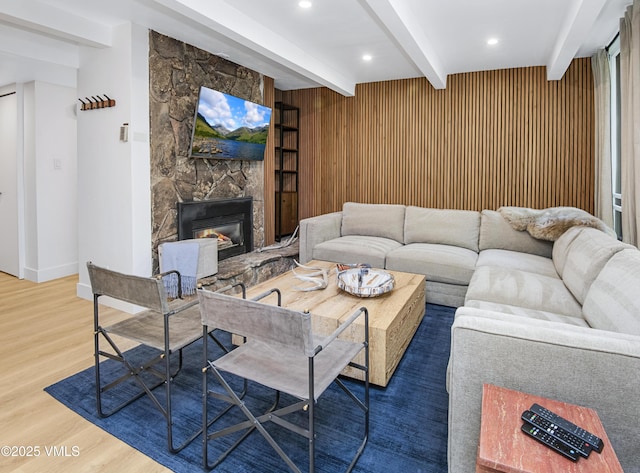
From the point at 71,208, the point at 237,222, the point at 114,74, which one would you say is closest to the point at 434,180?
the point at 237,222

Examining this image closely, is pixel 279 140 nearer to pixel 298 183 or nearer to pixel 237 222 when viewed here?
pixel 298 183

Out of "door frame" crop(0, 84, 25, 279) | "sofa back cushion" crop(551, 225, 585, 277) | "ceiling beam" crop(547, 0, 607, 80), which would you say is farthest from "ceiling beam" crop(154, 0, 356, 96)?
"door frame" crop(0, 84, 25, 279)

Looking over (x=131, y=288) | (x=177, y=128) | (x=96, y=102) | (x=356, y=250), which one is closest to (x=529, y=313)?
(x=356, y=250)

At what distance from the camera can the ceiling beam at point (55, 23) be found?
2777mm

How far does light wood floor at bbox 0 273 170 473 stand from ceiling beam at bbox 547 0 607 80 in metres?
3.47

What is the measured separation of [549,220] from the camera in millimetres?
3752

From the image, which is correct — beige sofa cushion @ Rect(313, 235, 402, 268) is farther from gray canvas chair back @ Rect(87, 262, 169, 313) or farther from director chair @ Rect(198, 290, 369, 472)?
gray canvas chair back @ Rect(87, 262, 169, 313)

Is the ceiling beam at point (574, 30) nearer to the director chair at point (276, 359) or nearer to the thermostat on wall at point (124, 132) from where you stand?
the director chair at point (276, 359)

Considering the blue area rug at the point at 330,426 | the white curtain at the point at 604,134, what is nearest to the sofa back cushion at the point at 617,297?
the blue area rug at the point at 330,426

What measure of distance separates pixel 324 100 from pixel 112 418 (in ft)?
15.7

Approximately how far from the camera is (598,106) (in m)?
3.98

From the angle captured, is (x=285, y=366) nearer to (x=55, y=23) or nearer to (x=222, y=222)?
(x=222, y=222)

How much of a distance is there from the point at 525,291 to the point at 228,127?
326 centimetres

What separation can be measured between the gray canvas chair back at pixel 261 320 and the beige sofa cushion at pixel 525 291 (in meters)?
1.71
